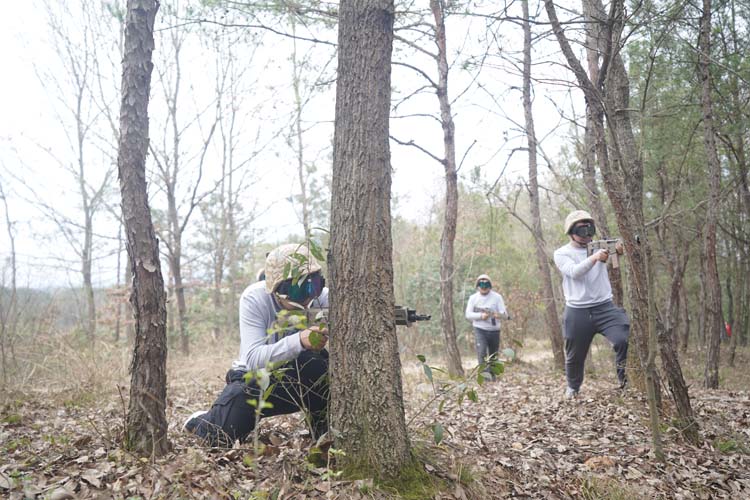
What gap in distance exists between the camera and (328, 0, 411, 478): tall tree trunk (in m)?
2.68

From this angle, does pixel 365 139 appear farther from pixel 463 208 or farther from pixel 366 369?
pixel 463 208

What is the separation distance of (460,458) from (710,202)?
14.7ft

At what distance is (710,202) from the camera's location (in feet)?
18.6

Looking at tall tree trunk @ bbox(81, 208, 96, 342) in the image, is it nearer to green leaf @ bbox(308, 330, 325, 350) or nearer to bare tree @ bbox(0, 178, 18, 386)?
bare tree @ bbox(0, 178, 18, 386)

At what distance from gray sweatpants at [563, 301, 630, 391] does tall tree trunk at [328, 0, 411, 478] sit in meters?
3.07

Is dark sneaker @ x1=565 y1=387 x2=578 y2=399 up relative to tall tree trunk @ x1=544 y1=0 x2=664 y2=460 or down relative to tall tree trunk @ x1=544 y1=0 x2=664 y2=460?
down

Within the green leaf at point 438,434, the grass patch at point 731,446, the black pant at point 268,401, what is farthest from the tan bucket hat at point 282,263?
the grass patch at point 731,446

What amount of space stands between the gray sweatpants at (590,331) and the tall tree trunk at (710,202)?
1734mm

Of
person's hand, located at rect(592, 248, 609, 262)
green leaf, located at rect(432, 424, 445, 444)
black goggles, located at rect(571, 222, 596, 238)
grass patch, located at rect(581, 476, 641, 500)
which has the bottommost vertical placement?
grass patch, located at rect(581, 476, 641, 500)

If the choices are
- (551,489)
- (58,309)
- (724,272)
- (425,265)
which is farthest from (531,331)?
(551,489)

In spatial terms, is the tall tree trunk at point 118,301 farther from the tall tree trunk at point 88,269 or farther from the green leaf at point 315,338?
the green leaf at point 315,338

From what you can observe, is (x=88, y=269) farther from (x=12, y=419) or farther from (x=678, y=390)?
(x=678, y=390)

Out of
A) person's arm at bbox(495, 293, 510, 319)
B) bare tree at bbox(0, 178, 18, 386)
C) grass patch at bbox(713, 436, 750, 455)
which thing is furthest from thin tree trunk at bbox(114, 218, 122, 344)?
grass patch at bbox(713, 436, 750, 455)

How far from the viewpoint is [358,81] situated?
287 cm
